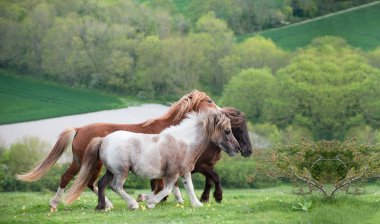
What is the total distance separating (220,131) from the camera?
1600 cm

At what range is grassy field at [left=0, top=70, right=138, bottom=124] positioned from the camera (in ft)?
211

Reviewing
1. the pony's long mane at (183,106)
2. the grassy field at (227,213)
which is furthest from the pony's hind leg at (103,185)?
the pony's long mane at (183,106)

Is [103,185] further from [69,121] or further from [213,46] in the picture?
[213,46]

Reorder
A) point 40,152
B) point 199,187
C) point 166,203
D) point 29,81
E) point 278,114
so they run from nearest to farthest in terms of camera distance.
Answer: point 166,203 → point 199,187 → point 40,152 → point 278,114 → point 29,81

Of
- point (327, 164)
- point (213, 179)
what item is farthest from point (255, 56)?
point (327, 164)

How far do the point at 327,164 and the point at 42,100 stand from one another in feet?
173

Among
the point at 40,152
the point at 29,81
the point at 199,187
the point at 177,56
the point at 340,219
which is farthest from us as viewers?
the point at 177,56

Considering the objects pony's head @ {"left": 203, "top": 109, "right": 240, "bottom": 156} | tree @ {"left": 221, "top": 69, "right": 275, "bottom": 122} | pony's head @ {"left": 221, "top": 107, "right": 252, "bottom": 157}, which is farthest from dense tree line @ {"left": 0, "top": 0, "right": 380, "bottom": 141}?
pony's head @ {"left": 203, "top": 109, "right": 240, "bottom": 156}

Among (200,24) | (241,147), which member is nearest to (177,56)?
(200,24)

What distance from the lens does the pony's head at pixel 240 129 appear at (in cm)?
1675

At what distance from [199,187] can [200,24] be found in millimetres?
48878

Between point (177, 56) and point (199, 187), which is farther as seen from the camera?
point (177, 56)

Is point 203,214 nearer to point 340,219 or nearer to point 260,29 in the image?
point 340,219

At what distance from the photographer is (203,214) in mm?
14711
